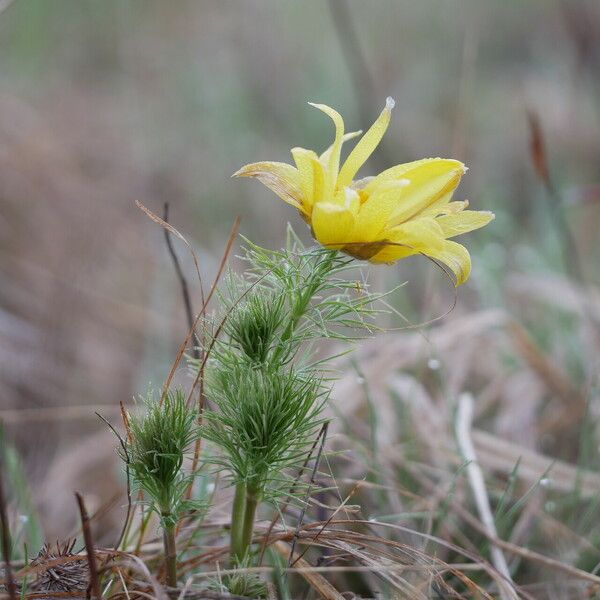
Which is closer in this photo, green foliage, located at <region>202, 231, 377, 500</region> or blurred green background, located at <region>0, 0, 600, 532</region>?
green foliage, located at <region>202, 231, 377, 500</region>

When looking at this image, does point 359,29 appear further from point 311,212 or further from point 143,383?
point 311,212

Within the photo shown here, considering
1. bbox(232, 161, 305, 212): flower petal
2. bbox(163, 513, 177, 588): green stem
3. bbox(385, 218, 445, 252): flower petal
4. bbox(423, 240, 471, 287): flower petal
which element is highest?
bbox(232, 161, 305, 212): flower petal

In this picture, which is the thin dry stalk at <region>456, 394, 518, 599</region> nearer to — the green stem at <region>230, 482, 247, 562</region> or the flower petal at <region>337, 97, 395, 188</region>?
the green stem at <region>230, 482, 247, 562</region>

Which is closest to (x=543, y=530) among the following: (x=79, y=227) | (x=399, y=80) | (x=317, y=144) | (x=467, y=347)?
(x=467, y=347)

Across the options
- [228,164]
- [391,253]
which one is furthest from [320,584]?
[228,164]

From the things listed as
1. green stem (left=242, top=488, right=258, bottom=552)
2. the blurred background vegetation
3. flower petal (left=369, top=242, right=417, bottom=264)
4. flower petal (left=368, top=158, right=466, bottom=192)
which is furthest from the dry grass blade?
the blurred background vegetation

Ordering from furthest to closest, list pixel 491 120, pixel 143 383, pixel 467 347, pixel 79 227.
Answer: pixel 491 120 → pixel 79 227 → pixel 143 383 → pixel 467 347
